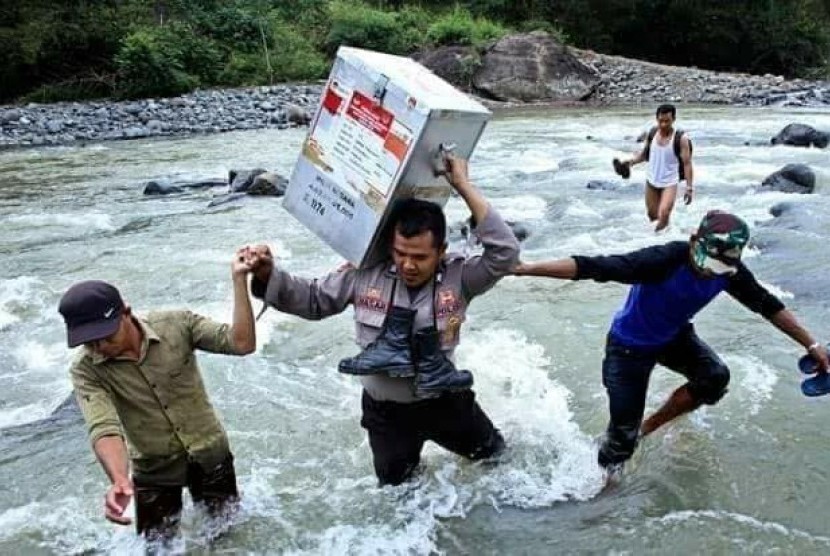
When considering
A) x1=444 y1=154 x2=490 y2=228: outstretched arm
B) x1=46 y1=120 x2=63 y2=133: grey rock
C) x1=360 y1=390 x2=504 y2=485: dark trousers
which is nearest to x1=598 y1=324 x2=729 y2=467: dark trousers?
x1=360 y1=390 x2=504 y2=485: dark trousers

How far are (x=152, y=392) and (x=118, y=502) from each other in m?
0.74

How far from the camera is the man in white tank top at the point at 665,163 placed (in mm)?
10008

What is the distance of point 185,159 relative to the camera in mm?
19656

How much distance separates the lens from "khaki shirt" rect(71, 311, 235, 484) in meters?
3.64

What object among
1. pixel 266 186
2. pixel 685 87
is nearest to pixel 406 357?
pixel 266 186

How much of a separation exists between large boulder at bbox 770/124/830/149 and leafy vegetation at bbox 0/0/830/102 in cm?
1888

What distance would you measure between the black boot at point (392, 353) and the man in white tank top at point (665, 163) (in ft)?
21.4

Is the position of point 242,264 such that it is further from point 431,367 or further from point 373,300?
point 431,367

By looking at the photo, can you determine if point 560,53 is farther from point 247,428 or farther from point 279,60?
point 247,428

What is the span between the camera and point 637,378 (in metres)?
4.68

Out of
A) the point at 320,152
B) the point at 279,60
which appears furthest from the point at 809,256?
the point at 279,60

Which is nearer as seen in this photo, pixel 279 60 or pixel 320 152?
pixel 320 152

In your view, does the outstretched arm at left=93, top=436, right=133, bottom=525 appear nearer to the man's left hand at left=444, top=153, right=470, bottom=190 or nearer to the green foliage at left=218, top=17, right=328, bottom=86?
the man's left hand at left=444, top=153, right=470, bottom=190

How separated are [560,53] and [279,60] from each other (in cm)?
1051
